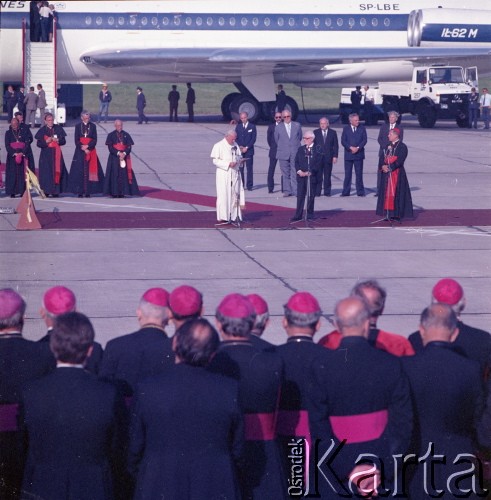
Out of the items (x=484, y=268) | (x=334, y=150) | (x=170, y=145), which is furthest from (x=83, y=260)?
(x=170, y=145)

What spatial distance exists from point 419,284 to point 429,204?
742cm

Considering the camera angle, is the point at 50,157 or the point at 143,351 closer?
the point at 143,351

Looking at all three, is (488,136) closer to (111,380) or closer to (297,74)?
(297,74)

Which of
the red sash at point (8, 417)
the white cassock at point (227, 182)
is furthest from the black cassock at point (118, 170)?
the red sash at point (8, 417)

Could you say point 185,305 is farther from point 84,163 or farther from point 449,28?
point 449,28

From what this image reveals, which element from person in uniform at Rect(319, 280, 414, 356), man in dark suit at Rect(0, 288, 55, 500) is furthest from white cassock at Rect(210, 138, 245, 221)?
man in dark suit at Rect(0, 288, 55, 500)

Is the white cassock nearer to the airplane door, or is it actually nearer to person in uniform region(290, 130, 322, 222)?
person in uniform region(290, 130, 322, 222)

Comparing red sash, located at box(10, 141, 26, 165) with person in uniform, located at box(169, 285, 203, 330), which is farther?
red sash, located at box(10, 141, 26, 165)

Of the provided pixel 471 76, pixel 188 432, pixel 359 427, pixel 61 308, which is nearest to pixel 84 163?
pixel 61 308

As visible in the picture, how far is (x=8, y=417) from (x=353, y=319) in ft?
6.71

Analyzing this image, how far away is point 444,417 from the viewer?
5.61 meters

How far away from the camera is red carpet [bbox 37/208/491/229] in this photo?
1720 cm

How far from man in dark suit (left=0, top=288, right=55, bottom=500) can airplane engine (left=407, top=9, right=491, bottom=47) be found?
32.4 meters

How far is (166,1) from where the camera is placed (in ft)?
117
